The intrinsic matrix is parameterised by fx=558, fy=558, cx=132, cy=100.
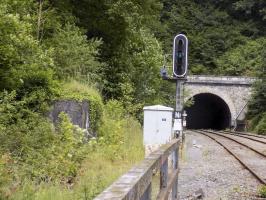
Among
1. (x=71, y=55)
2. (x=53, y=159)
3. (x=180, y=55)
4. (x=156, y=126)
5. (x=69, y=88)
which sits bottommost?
(x=53, y=159)

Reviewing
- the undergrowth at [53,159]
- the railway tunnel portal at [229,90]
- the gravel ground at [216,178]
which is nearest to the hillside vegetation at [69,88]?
the undergrowth at [53,159]

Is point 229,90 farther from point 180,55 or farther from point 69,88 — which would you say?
point 69,88

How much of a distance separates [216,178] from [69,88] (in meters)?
3.71

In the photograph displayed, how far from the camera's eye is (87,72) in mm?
15180

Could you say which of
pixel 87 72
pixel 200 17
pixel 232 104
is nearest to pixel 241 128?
pixel 232 104

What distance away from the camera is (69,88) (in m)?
12.0

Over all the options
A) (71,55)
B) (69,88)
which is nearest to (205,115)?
(71,55)

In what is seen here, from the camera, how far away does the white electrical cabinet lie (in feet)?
38.9

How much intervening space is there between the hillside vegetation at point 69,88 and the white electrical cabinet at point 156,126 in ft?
1.52

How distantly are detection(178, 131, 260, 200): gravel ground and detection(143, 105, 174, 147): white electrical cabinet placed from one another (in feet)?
3.18

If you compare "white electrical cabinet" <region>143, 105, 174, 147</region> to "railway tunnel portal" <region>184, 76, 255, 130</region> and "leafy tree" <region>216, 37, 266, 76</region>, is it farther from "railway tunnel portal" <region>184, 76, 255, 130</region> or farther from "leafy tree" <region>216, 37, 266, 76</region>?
"leafy tree" <region>216, 37, 266, 76</region>

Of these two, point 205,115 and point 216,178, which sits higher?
point 205,115

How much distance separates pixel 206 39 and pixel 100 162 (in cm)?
5315

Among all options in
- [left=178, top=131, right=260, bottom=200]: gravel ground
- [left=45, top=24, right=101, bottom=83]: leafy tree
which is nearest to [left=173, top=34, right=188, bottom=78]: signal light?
[left=45, top=24, right=101, bottom=83]: leafy tree
